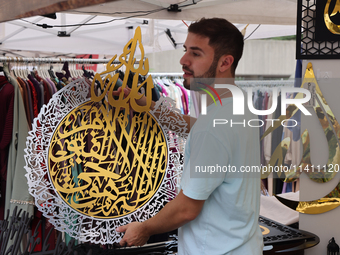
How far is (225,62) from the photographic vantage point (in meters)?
Result: 1.17

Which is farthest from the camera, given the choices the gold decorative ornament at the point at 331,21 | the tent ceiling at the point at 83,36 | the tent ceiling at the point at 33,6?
the tent ceiling at the point at 83,36

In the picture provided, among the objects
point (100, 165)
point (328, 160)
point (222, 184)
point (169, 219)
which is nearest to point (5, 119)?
point (100, 165)

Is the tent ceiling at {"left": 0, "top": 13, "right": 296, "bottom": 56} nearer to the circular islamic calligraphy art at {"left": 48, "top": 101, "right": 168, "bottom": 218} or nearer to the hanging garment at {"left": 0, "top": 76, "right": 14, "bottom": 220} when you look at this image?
the hanging garment at {"left": 0, "top": 76, "right": 14, "bottom": 220}

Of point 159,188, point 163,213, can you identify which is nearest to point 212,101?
point 163,213

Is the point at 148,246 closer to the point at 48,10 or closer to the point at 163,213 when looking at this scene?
the point at 163,213

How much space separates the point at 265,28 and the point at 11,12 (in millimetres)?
2949

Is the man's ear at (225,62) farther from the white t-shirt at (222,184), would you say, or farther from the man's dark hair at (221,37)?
the white t-shirt at (222,184)

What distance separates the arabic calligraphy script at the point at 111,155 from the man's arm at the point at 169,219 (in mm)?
376

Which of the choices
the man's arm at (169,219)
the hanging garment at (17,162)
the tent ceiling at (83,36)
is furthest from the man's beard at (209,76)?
the tent ceiling at (83,36)

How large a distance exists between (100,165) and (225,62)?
84 cm

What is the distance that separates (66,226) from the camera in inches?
60.4

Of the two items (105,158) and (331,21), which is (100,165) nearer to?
(105,158)

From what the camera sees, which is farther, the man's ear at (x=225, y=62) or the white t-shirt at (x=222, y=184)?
the man's ear at (x=225, y=62)

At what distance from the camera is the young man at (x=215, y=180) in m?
1.06
